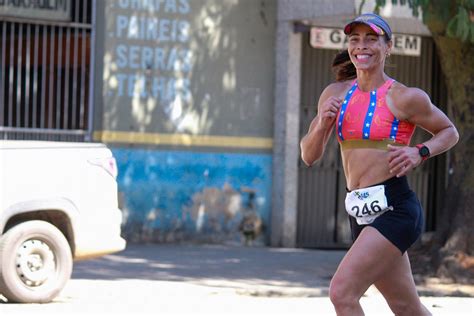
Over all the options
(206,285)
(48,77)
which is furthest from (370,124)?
(48,77)

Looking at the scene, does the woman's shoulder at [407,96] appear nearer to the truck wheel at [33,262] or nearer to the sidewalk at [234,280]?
the sidewalk at [234,280]

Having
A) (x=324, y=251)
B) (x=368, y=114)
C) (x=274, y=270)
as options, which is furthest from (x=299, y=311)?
(x=324, y=251)

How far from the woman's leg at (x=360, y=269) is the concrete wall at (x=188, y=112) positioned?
1052 centimetres

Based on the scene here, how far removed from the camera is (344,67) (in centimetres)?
605

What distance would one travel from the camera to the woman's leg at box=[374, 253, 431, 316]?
5.54 m

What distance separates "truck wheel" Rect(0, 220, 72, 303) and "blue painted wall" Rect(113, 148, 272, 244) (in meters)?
5.92

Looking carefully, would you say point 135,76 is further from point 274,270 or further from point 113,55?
point 274,270

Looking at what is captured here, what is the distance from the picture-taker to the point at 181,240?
16.0 metres

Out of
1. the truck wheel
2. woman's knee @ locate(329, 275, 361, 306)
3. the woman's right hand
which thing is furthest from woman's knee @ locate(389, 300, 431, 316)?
the truck wheel

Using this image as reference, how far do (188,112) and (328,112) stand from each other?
35.0 ft

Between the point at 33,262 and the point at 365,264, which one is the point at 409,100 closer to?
the point at 365,264

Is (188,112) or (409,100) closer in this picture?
(409,100)

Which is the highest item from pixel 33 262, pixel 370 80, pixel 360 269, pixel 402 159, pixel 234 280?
pixel 370 80

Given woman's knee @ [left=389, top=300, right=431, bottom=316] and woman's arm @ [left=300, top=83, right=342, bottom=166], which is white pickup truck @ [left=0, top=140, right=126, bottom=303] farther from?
woman's knee @ [left=389, top=300, right=431, bottom=316]
